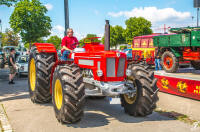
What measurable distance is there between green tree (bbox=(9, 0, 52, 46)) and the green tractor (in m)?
21.0

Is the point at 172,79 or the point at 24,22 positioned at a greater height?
the point at 24,22

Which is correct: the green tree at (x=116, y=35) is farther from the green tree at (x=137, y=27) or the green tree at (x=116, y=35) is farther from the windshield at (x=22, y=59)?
the windshield at (x=22, y=59)

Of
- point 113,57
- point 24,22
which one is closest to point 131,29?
point 24,22

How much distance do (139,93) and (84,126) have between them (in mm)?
1374

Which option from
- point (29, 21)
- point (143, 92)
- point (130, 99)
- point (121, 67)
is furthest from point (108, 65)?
point (29, 21)

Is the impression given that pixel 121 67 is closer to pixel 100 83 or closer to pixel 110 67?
pixel 110 67

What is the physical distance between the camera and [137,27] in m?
48.7

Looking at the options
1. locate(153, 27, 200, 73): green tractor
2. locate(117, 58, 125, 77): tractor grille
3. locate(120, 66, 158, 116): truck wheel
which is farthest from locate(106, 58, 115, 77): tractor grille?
locate(153, 27, 200, 73): green tractor

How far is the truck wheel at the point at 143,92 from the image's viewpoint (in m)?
4.81

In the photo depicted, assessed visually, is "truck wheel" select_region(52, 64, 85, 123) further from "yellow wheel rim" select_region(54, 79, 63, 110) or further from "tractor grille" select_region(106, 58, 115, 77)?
"tractor grille" select_region(106, 58, 115, 77)

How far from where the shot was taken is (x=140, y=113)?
4.99 m

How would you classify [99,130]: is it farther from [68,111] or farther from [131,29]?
[131,29]

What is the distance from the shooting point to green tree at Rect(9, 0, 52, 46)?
28.3m

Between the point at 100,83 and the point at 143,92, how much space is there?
95cm
